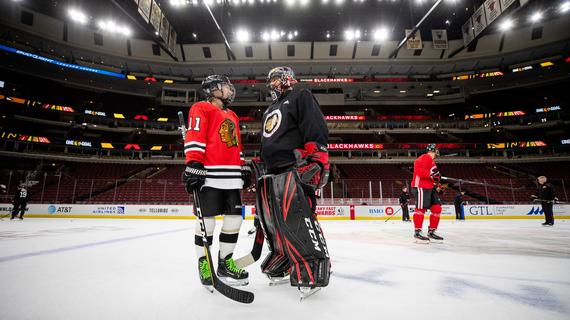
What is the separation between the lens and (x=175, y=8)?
19875 millimetres

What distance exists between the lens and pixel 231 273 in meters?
2.03

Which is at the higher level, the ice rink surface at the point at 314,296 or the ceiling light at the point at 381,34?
the ceiling light at the point at 381,34

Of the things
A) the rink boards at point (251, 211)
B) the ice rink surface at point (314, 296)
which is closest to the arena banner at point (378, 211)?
the rink boards at point (251, 211)

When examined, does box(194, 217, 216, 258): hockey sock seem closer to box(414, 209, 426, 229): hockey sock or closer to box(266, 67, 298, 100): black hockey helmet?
box(266, 67, 298, 100): black hockey helmet

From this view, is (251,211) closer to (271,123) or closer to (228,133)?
(228,133)

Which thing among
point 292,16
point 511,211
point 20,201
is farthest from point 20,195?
point 511,211

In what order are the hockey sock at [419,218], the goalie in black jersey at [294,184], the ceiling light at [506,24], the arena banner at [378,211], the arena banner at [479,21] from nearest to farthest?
1. the goalie in black jersey at [294,184]
2. the hockey sock at [419,218]
3. the arena banner at [378,211]
4. the arena banner at [479,21]
5. the ceiling light at [506,24]

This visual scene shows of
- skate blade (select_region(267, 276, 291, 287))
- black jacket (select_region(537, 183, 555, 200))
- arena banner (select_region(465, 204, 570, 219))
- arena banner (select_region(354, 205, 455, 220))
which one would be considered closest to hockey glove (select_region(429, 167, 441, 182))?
skate blade (select_region(267, 276, 291, 287))

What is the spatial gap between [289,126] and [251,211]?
11.1 meters

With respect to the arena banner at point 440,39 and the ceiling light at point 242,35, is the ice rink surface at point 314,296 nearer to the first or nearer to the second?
the arena banner at point 440,39

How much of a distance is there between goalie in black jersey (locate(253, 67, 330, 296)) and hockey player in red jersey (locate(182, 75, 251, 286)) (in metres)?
0.23

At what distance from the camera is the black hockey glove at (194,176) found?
1.95 meters

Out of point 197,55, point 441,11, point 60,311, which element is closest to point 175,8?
point 197,55

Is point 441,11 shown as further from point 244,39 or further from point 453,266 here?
point 453,266
